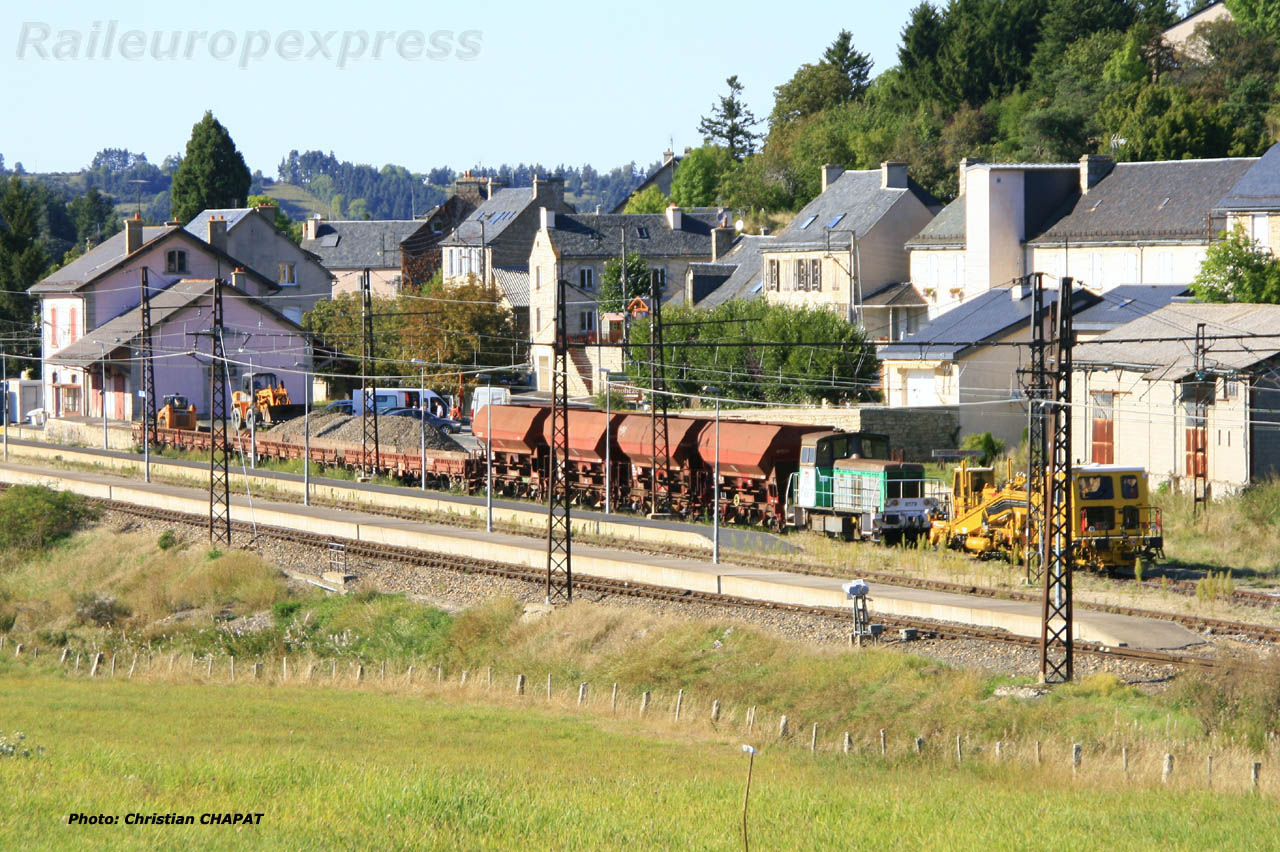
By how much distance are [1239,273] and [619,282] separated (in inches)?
1467

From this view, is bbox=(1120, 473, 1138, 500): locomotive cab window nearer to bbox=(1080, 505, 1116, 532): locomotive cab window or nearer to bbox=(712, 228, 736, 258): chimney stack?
bbox=(1080, 505, 1116, 532): locomotive cab window

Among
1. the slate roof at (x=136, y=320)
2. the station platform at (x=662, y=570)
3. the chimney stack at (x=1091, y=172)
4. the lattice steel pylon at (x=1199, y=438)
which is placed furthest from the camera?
the slate roof at (x=136, y=320)

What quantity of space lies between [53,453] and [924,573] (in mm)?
48003

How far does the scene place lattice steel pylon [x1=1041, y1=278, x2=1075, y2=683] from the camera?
Answer: 26594mm

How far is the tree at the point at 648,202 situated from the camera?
401 feet

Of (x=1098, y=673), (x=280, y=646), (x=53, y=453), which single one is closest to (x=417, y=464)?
(x=280, y=646)

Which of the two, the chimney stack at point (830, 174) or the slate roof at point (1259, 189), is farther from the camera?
the chimney stack at point (830, 174)

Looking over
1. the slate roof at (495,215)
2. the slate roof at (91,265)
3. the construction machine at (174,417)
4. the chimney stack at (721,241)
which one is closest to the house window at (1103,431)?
the construction machine at (174,417)

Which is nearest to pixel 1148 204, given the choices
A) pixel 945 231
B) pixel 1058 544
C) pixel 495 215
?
pixel 945 231

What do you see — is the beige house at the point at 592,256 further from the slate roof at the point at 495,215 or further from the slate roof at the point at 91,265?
the slate roof at the point at 91,265

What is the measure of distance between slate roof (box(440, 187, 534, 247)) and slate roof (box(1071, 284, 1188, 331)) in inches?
1945

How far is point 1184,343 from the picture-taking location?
45.1m

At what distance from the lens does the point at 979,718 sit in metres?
25.4

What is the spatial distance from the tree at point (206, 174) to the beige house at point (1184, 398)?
3511 inches
